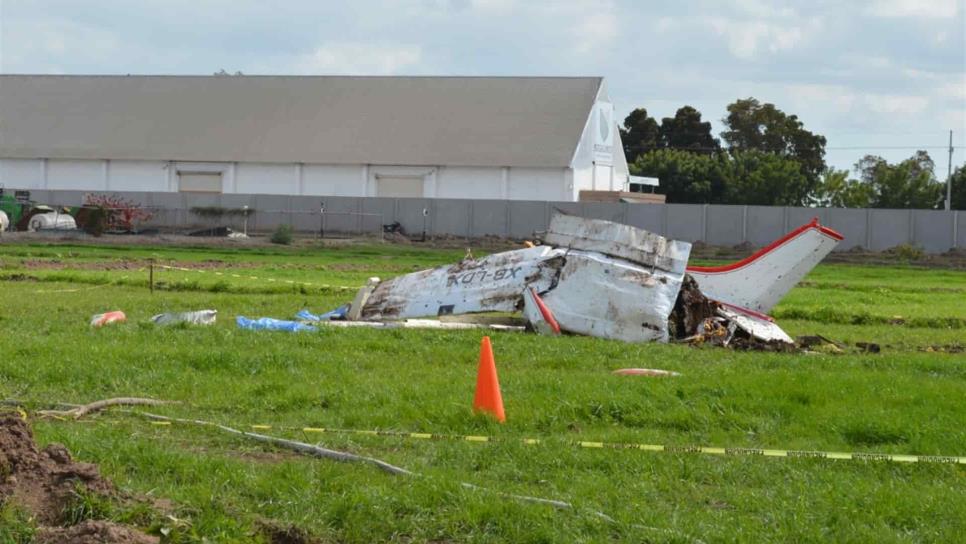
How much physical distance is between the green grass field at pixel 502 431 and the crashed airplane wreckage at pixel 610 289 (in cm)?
107

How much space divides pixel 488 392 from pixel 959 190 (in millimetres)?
86314

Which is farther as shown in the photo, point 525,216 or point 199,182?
point 199,182

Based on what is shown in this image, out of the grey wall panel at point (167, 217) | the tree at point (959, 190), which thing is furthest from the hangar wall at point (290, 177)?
the tree at point (959, 190)

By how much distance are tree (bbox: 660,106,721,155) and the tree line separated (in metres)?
0.17

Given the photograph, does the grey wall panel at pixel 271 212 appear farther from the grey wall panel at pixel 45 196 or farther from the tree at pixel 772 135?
the tree at pixel 772 135

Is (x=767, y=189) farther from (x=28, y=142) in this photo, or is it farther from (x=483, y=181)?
(x=28, y=142)

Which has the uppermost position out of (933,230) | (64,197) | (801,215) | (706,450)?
(64,197)

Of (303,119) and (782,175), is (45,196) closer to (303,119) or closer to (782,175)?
(303,119)

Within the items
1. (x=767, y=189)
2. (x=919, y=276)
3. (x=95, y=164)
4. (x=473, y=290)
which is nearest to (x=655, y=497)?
(x=473, y=290)

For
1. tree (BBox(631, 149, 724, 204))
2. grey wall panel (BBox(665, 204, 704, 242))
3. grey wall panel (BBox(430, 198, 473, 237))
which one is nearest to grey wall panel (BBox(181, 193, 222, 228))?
grey wall panel (BBox(430, 198, 473, 237))

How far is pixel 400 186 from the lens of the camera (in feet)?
248

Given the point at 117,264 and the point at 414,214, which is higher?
the point at 414,214

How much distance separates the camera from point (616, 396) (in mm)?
12492

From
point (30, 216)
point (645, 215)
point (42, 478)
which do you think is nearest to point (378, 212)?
point (645, 215)
